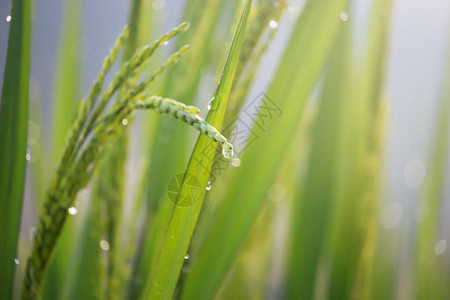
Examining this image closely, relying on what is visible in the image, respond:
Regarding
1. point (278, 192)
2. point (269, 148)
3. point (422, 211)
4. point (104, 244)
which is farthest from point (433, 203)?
point (104, 244)

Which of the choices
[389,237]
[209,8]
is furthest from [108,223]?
[389,237]

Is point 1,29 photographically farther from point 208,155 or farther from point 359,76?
point 359,76

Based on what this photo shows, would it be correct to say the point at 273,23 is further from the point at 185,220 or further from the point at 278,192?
the point at 278,192

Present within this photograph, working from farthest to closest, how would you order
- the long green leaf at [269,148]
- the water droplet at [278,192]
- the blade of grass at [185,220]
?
the water droplet at [278,192], the long green leaf at [269,148], the blade of grass at [185,220]

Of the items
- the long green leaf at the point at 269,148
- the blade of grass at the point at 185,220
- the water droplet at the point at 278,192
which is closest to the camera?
the blade of grass at the point at 185,220

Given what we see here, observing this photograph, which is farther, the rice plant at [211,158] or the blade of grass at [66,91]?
the blade of grass at [66,91]

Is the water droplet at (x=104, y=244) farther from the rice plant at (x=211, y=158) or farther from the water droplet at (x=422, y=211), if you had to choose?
the water droplet at (x=422, y=211)

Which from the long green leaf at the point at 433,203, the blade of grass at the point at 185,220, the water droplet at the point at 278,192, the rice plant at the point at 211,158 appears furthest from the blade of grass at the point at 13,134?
the long green leaf at the point at 433,203

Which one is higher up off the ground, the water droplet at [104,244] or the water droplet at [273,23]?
the water droplet at [273,23]

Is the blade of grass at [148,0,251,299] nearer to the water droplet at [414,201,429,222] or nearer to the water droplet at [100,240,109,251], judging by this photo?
the water droplet at [100,240,109,251]

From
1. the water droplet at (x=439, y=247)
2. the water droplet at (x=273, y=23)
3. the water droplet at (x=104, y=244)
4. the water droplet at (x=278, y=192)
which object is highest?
the water droplet at (x=273, y=23)
